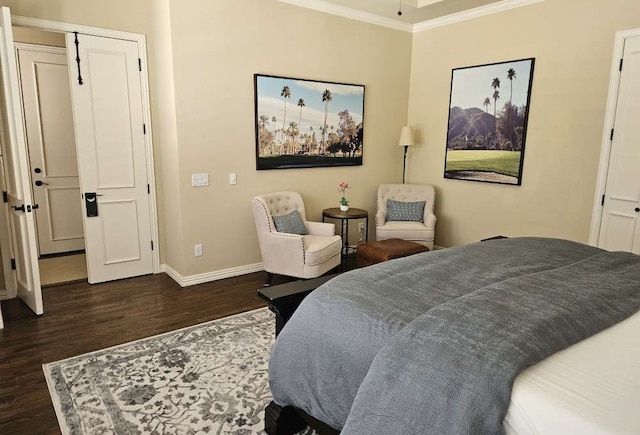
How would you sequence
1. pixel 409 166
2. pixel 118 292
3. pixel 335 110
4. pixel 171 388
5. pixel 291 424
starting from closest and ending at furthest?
pixel 291 424 → pixel 171 388 → pixel 118 292 → pixel 335 110 → pixel 409 166

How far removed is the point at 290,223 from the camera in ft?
14.3

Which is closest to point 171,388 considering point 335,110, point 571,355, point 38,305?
point 38,305

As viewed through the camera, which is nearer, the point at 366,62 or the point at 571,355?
the point at 571,355

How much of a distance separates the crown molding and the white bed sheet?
432 cm

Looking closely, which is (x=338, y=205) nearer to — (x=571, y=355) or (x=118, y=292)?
(x=118, y=292)

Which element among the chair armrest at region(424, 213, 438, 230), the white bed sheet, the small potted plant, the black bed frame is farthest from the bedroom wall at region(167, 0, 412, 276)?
the white bed sheet

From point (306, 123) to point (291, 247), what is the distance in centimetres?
163

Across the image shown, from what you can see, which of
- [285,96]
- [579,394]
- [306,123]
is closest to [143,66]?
[285,96]

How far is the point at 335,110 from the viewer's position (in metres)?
5.13

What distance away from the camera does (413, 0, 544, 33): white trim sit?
4.51 metres

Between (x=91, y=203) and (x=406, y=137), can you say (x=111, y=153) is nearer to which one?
(x=91, y=203)

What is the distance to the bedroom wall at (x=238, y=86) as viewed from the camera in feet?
13.4

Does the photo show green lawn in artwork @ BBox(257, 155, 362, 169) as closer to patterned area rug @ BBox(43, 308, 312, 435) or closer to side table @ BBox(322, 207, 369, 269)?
side table @ BBox(322, 207, 369, 269)

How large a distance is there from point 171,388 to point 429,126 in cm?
444
